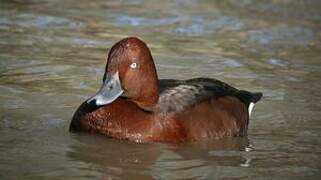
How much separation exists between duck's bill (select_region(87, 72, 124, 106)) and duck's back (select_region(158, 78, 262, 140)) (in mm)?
424

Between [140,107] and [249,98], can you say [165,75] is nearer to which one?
[249,98]

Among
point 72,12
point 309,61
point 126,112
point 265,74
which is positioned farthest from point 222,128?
point 72,12

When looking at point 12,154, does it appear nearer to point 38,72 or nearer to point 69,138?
point 69,138

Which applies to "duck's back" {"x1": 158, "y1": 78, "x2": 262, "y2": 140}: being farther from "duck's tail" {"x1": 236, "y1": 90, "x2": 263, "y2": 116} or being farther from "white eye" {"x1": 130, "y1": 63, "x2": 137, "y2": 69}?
"white eye" {"x1": 130, "y1": 63, "x2": 137, "y2": 69}

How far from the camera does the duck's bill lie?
282 inches

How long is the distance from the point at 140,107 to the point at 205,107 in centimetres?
61

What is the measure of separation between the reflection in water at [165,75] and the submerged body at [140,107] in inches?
4.2

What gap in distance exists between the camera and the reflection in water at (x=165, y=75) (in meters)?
6.92

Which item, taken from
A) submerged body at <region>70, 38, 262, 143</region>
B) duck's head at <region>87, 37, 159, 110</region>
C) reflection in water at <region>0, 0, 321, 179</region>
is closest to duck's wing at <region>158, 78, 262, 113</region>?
submerged body at <region>70, 38, 262, 143</region>

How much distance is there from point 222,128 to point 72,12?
20.6ft

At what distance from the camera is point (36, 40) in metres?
11.4

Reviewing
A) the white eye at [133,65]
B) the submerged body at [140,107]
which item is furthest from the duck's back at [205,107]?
the white eye at [133,65]

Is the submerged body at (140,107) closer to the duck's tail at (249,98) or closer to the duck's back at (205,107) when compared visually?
the duck's back at (205,107)

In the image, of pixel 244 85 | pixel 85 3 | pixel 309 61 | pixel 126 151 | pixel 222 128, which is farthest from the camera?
pixel 85 3
